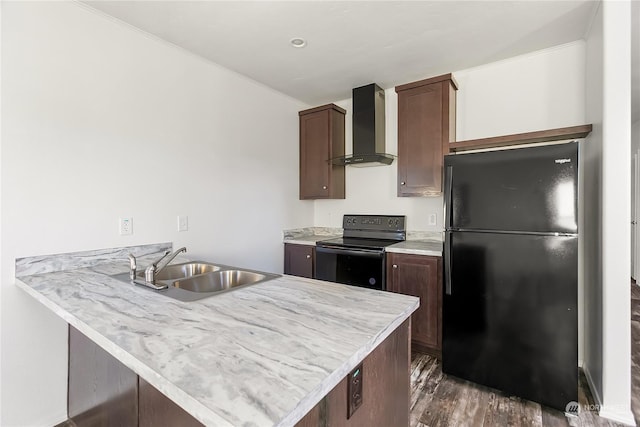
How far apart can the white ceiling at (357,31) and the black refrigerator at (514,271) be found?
2.90 feet

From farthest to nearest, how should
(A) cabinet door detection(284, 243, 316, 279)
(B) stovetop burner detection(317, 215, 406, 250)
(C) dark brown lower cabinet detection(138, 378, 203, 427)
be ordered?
(A) cabinet door detection(284, 243, 316, 279), (B) stovetop burner detection(317, 215, 406, 250), (C) dark brown lower cabinet detection(138, 378, 203, 427)

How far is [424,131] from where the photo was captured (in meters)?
2.83

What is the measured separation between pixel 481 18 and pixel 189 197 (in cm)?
241

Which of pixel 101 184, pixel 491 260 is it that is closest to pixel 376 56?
pixel 491 260

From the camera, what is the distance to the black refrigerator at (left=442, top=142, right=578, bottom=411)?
6.18 feet

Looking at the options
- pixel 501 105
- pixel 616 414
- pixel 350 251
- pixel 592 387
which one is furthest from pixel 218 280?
pixel 501 105

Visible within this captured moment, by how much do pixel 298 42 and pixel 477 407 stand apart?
2751mm

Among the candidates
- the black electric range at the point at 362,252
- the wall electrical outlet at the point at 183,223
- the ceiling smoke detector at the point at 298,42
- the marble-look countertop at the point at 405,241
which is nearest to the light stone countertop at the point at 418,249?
the marble-look countertop at the point at 405,241

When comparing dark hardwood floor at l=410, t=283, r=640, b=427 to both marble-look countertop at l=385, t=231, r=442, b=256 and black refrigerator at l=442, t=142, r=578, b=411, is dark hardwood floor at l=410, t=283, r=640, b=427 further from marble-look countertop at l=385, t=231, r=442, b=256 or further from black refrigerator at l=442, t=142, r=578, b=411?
marble-look countertop at l=385, t=231, r=442, b=256

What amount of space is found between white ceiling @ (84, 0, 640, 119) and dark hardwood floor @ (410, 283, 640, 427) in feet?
8.13

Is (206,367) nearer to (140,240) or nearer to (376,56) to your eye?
(140,240)

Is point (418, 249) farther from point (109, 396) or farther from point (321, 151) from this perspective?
point (109, 396)

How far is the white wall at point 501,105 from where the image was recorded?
8.05 feet

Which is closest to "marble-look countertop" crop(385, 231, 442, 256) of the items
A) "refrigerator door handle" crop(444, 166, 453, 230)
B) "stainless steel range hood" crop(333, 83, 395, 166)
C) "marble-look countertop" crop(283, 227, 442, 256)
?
"marble-look countertop" crop(283, 227, 442, 256)
